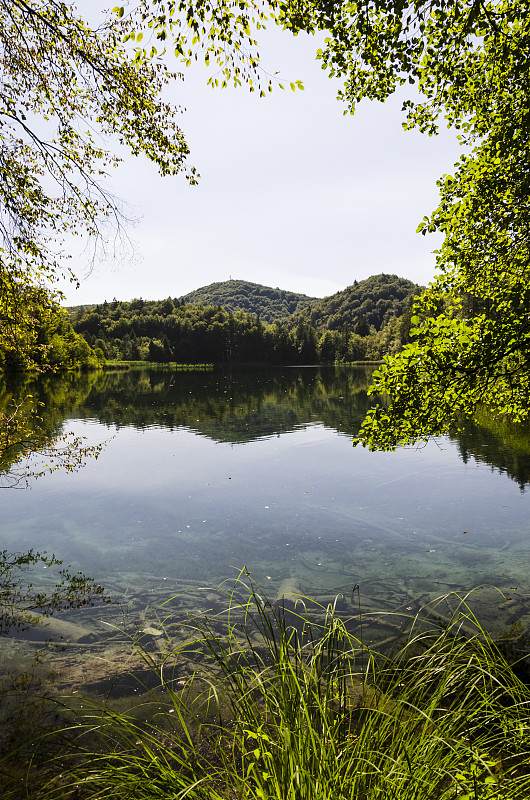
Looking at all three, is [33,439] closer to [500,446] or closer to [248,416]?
[248,416]

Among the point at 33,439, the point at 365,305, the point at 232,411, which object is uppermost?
the point at 365,305

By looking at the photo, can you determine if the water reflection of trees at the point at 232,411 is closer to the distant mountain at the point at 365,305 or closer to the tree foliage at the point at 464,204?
the tree foliage at the point at 464,204

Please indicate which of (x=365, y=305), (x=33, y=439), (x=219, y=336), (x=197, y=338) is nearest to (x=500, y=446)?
(x=33, y=439)

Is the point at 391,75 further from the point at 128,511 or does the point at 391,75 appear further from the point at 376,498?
the point at 128,511

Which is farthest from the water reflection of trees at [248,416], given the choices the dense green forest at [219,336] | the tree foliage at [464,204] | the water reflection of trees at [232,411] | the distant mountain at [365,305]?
the distant mountain at [365,305]

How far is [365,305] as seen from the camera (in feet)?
566

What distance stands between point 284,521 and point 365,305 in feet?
564

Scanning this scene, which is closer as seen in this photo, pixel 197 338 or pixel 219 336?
pixel 219 336

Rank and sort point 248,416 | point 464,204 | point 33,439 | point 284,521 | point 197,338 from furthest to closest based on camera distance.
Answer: point 197,338
point 248,416
point 33,439
point 284,521
point 464,204

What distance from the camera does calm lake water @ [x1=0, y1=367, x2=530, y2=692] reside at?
7.62 meters

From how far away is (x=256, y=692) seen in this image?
5125mm

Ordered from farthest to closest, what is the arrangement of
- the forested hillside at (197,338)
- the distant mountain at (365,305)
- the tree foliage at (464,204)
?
1. the distant mountain at (365,305)
2. the forested hillside at (197,338)
3. the tree foliage at (464,204)

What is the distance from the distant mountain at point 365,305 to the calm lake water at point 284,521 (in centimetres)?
14025

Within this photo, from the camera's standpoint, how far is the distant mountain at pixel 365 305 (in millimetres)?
165625
